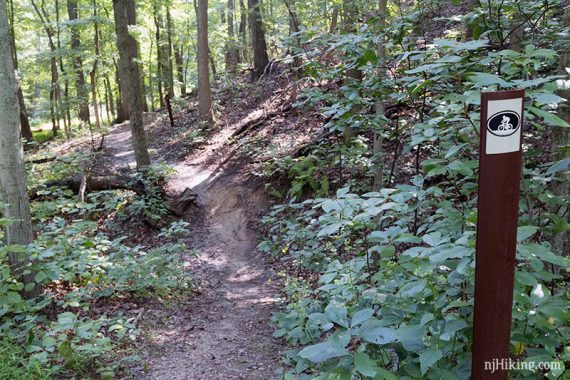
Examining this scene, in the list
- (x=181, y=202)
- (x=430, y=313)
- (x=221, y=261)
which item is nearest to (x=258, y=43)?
(x=181, y=202)

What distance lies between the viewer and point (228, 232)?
30.1ft

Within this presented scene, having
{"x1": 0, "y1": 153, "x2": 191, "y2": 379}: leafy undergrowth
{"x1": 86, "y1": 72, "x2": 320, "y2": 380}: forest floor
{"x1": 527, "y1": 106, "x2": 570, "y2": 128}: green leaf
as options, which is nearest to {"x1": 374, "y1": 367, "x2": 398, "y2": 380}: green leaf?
{"x1": 527, "y1": 106, "x2": 570, "y2": 128}: green leaf

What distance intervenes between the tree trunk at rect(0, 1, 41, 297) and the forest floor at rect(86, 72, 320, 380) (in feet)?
5.54

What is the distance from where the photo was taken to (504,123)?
1.44m

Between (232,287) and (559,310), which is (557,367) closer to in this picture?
(559,310)

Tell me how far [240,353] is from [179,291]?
1.84 meters

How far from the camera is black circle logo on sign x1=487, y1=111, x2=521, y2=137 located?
4.71 feet

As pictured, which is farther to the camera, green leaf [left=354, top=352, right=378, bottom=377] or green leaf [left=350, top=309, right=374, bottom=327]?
green leaf [left=350, top=309, right=374, bottom=327]

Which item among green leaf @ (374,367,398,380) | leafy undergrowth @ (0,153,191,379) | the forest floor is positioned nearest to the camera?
green leaf @ (374,367,398,380)

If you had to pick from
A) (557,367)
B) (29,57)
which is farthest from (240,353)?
(29,57)

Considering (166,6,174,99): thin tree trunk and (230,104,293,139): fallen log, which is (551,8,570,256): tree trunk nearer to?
(230,104,293,139): fallen log

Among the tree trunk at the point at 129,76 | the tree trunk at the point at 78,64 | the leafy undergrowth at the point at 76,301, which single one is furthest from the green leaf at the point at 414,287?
the tree trunk at the point at 78,64

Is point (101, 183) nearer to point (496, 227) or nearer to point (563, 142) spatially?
point (563, 142)

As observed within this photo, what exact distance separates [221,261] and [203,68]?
28.6 feet
